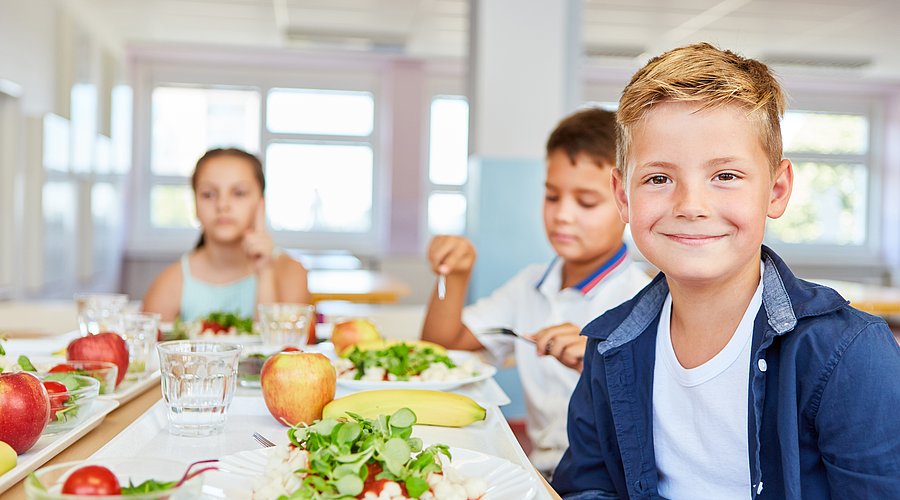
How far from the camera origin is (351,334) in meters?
1.62

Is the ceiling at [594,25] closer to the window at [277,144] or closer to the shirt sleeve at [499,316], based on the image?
Result: the window at [277,144]

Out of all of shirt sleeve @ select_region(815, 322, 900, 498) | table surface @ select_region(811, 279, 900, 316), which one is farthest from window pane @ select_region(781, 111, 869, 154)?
shirt sleeve @ select_region(815, 322, 900, 498)

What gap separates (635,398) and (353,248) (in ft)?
23.5

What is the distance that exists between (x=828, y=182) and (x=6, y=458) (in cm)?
931

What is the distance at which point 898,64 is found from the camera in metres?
7.42

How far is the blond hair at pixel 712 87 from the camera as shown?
3.53 ft

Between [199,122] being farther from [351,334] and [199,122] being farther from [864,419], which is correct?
[864,419]

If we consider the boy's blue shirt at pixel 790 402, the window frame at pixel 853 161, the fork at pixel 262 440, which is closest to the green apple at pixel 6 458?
the fork at pixel 262 440

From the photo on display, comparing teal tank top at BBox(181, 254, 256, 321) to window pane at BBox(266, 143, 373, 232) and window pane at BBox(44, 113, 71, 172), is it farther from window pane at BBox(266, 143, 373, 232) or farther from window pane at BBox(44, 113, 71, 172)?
window pane at BBox(266, 143, 373, 232)

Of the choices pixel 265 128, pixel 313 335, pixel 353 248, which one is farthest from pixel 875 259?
pixel 313 335

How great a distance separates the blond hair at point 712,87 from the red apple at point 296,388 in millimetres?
531

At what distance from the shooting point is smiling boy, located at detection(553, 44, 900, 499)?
3.18ft

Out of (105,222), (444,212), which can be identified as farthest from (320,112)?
(105,222)

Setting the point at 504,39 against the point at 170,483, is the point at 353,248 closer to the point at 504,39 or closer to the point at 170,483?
the point at 504,39
